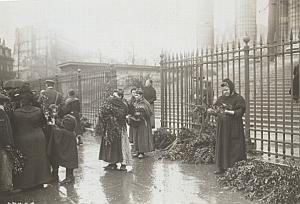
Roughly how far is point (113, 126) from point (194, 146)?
2.21 metres

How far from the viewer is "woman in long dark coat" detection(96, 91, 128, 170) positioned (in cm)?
808

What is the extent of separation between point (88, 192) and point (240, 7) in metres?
17.9

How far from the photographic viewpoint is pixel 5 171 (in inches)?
243

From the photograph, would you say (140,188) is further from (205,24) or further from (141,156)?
(205,24)

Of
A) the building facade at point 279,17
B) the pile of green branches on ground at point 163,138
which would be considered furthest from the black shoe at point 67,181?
the building facade at point 279,17

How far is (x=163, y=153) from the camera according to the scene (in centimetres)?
1005

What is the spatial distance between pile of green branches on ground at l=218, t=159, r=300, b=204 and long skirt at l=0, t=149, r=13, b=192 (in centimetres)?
352

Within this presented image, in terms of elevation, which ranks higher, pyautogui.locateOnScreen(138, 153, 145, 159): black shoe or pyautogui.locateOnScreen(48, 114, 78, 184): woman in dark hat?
pyautogui.locateOnScreen(48, 114, 78, 184): woman in dark hat

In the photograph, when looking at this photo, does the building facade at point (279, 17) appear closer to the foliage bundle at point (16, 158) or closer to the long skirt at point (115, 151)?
the long skirt at point (115, 151)

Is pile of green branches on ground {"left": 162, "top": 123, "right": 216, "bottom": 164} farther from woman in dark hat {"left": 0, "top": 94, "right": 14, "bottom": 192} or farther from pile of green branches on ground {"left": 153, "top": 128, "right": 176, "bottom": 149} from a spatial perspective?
woman in dark hat {"left": 0, "top": 94, "right": 14, "bottom": 192}

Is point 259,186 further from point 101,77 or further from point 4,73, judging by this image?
point 4,73

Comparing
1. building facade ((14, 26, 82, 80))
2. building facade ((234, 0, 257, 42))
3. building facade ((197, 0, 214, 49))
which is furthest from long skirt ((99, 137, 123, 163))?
building facade ((14, 26, 82, 80))

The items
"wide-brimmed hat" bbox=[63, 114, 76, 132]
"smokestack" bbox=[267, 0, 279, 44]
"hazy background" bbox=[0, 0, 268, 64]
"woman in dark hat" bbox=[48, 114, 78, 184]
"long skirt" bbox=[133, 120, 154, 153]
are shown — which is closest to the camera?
"woman in dark hat" bbox=[48, 114, 78, 184]

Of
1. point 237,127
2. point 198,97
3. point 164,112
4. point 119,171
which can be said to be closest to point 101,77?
point 164,112
